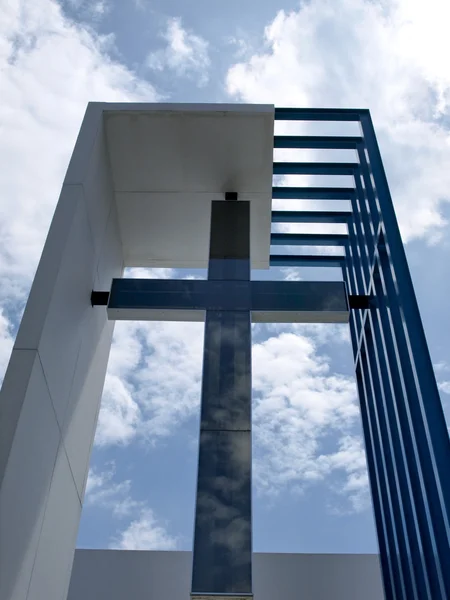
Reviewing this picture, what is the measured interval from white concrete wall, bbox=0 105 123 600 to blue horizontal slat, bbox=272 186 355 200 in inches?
88.2

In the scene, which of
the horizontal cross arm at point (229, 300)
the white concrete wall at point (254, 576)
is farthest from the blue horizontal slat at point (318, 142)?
the white concrete wall at point (254, 576)

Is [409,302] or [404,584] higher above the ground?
[409,302]

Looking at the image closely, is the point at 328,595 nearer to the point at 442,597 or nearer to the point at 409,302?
the point at 442,597

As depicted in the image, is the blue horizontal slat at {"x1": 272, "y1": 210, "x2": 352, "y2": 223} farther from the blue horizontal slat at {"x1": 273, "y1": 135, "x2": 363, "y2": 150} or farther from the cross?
the blue horizontal slat at {"x1": 273, "y1": 135, "x2": 363, "y2": 150}

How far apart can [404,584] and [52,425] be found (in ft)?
11.2

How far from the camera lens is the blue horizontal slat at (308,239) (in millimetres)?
8445

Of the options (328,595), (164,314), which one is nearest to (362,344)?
(164,314)

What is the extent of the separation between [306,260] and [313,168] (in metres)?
1.29

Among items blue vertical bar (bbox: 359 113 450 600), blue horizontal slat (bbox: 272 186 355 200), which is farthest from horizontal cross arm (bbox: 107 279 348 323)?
blue horizontal slat (bbox: 272 186 355 200)

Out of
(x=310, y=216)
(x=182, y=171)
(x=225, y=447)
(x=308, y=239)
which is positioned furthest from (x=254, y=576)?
(x=182, y=171)

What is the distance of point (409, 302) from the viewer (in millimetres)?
5820

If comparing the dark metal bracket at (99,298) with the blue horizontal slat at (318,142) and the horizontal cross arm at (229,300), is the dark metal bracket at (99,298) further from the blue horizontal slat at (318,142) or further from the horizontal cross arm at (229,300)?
the blue horizontal slat at (318,142)

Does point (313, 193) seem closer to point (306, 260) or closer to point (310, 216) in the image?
point (310, 216)

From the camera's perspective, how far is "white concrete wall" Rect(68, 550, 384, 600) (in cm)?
713
